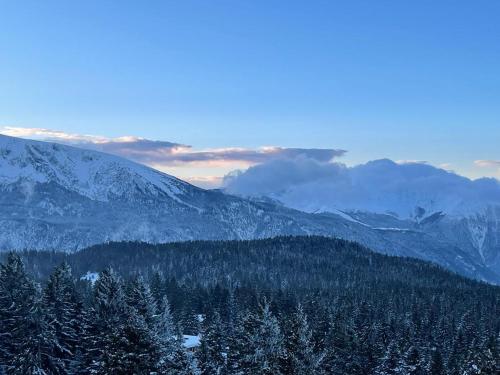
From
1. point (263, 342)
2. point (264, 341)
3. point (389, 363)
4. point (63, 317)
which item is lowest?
point (389, 363)

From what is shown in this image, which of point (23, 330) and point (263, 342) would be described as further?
point (263, 342)

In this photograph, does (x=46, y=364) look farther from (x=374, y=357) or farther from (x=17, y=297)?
(x=374, y=357)

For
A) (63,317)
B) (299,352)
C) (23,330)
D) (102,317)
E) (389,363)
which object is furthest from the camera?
(389,363)

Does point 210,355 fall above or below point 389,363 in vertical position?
above

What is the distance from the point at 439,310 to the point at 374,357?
103m

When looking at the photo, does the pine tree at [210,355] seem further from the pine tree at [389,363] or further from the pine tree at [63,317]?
the pine tree at [389,363]

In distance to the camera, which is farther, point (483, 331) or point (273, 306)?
point (483, 331)

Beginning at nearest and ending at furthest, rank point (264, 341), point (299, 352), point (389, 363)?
point (299, 352) < point (264, 341) < point (389, 363)

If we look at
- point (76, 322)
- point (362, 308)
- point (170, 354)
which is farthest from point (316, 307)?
point (76, 322)

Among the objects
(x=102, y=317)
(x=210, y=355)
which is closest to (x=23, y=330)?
(x=102, y=317)

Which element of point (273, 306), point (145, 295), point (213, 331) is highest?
point (145, 295)

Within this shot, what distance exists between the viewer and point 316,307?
13700 centimetres

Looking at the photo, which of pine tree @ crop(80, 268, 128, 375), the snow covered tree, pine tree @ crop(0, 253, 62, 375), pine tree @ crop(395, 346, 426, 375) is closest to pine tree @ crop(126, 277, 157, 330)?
pine tree @ crop(80, 268, 128, 375)

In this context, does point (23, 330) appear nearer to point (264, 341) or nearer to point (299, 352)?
point (264, 341)
